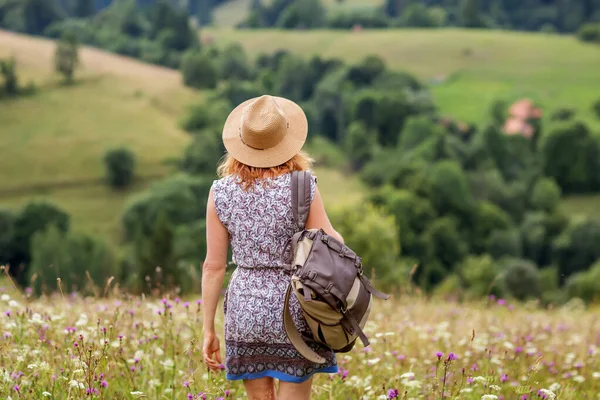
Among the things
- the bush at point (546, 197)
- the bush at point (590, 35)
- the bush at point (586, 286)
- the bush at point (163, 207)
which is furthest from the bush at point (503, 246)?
the bush at point (590, 35)

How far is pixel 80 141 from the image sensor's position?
296 feet

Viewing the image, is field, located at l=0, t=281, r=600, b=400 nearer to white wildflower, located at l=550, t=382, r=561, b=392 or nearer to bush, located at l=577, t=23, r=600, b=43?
white wildflower, located at l=550, t=382, r=561, b=392

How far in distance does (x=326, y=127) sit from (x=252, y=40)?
4544 centimetres

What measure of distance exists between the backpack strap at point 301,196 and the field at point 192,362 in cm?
93

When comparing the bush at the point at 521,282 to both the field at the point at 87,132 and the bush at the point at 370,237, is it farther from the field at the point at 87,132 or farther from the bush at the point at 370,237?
the field at the point at 87,132

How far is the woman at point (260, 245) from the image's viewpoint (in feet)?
11.6

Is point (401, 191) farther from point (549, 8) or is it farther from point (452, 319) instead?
point (549, 8)

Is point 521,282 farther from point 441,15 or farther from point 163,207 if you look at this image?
point 441,15

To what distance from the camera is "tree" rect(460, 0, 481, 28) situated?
6511 inches

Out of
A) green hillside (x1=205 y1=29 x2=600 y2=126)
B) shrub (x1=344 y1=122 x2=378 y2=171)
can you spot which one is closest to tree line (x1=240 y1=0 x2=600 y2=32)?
green hillside (x1=205 y1=29 x2=600 y2=126)

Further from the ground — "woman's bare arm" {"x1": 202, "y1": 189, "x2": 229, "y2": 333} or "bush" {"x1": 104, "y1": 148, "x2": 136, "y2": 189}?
"woman's bare arm" {"x1": 202, "y1": 189, "x2": 229, "y2": 333}

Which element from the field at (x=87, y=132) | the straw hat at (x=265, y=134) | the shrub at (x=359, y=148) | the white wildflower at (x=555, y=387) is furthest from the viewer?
the shrub at (x=359, y=148)

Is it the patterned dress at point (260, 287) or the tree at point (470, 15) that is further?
the tree at point (470, 15)

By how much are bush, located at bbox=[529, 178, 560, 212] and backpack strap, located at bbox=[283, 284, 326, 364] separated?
3187 inches
